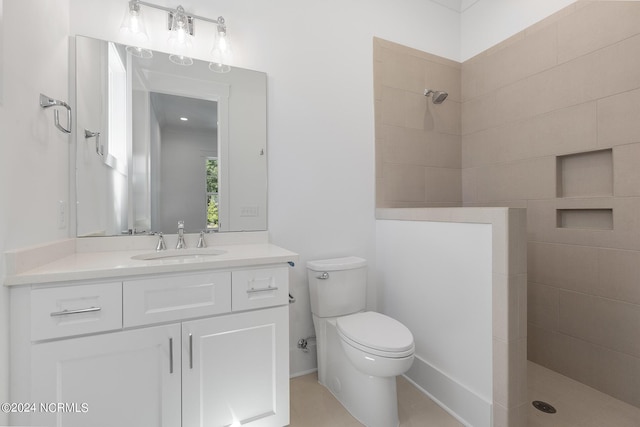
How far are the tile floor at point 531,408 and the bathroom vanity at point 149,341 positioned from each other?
0.98 feet

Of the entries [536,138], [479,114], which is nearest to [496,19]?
[479,114]

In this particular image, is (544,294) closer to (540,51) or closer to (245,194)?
(540,51)

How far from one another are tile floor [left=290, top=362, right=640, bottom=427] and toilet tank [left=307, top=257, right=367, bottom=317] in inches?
18.6

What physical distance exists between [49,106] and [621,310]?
9.78 feet

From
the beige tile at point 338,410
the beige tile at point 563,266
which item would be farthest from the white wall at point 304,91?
the beige tile at point 563,266

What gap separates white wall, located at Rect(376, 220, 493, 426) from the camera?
1.44 m

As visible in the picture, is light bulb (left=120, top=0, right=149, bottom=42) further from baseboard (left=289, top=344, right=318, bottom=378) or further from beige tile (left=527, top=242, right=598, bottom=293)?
beige tile (left=527, top=242, right=598, bottom=293)

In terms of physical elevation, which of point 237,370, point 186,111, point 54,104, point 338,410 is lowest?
point 338,410

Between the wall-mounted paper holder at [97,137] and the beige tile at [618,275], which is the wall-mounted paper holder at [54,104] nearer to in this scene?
the wall-mounted paper holder at [97,137]

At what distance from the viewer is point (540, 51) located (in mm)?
2039

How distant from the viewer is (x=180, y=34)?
1.61 m

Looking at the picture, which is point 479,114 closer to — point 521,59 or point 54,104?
point 521,59

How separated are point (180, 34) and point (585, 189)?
8.36 feet

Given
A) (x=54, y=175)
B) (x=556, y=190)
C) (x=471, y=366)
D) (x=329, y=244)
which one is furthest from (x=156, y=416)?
(x=556, y=190)
